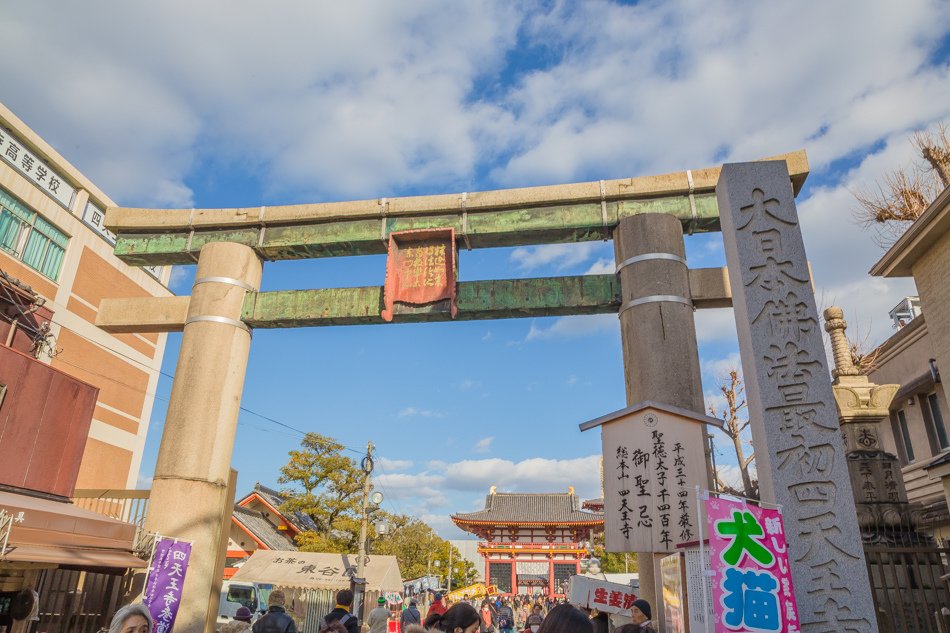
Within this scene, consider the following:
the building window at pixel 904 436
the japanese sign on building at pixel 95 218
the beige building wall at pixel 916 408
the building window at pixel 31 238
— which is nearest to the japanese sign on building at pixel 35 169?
the japanese sign on building at pixel 95 218

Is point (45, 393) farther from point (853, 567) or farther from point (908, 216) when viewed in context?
point (908, 216)

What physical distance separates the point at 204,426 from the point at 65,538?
6.33ft

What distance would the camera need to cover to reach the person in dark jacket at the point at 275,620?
5.93 m

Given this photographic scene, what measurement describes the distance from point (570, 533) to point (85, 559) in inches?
1364

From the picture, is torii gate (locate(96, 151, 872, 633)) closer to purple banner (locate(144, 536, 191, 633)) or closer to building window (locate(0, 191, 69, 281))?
purple banner (locate(144, 536, 191, 633))

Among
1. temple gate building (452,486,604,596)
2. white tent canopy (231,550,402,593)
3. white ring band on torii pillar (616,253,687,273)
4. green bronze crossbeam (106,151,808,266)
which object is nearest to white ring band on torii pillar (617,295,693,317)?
white ring band on torii pillar (616,253,687,273)

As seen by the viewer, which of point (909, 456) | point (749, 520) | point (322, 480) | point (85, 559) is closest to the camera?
point (749, 520)

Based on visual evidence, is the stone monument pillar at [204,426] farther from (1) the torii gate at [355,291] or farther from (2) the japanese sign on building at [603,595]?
(2) the japanese sign on building at [603,595]

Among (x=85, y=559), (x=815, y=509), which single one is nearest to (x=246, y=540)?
(x=85, y=559)

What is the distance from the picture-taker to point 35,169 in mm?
20438

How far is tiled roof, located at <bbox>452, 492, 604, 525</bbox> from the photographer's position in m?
39.2

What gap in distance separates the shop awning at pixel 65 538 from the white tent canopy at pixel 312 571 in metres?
10.2

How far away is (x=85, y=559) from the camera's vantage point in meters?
6.78

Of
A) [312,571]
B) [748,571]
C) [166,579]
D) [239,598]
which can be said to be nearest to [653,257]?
[748,571]
